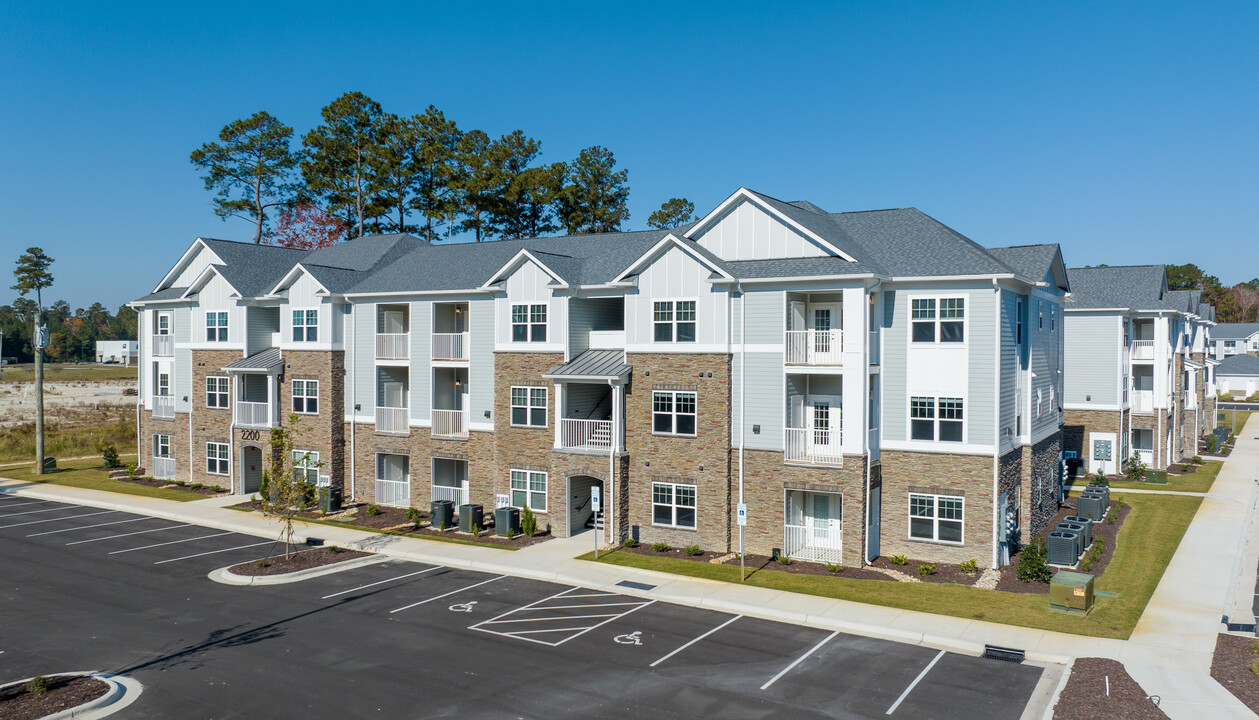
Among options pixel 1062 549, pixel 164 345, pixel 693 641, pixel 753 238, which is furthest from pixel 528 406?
pixel 164 345

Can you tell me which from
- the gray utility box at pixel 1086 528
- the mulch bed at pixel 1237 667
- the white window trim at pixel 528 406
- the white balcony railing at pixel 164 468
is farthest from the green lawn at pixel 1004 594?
the white balcony railing at pixel 164 468

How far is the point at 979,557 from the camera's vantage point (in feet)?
81.5

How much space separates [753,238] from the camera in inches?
1095

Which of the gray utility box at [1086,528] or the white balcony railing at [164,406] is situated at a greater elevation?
the white balcony railing at [164,406]

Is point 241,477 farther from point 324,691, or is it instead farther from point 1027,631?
point 1027,631

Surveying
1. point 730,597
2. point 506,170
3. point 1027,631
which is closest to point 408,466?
point 730,597

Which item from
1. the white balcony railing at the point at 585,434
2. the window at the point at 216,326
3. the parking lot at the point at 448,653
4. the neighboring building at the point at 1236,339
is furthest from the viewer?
the neighboring building at the point at 1236,339

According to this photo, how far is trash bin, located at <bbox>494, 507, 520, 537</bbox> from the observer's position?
29484 millimetres

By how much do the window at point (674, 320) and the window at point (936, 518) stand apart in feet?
28.4

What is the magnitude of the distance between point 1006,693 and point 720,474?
12.0 metres

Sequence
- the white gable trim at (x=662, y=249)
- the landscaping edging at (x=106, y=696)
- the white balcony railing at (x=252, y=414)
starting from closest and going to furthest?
the landscaping edging at (x=106, y=696)
the white gable trim at (x=662, y=249)
the white balcony railing at (x=252, y=414)

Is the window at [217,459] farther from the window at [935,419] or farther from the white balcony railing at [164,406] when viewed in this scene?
the window at [935,419]

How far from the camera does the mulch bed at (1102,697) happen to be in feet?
48.2

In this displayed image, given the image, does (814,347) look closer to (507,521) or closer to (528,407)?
(528,407)
